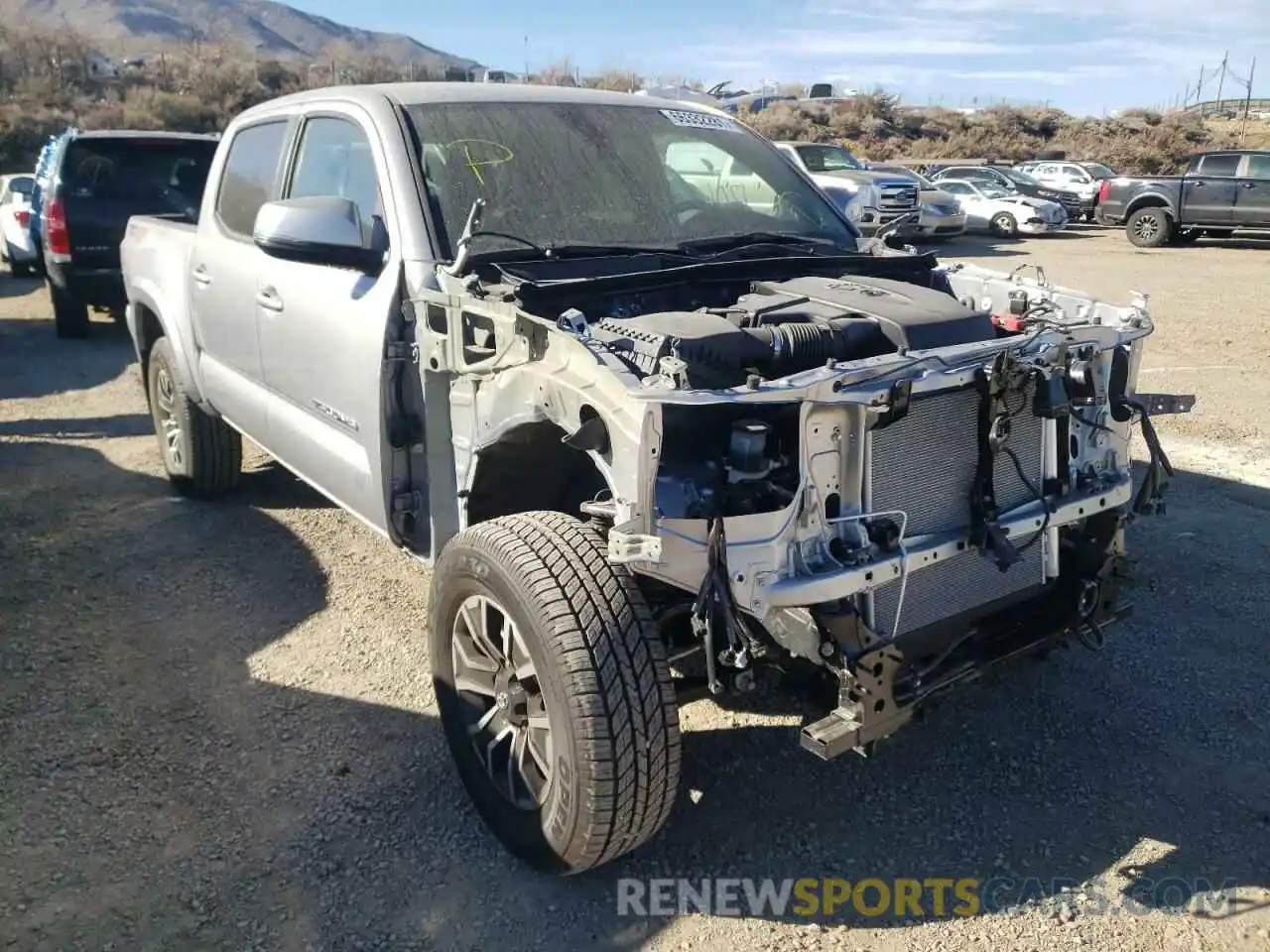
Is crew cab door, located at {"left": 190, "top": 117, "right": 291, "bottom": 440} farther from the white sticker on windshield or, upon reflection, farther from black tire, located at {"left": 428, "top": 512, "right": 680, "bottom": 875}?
black tire, located at {"left": 428, "top": 512, "right": 680, "bottom": 875}

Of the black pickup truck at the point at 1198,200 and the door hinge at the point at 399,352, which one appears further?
the black pickup truck at the point at 1198,200

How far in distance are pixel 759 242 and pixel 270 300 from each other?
1.92 m

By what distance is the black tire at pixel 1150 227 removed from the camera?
2033 centimetres

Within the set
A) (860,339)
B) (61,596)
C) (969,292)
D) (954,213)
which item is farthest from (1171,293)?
(61,596)

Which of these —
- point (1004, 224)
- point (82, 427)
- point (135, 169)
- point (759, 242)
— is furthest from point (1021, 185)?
point (759, 242)

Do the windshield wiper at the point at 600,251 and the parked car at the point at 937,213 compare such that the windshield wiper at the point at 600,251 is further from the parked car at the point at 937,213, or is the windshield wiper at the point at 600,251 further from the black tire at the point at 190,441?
the parked car at the point at 937,213

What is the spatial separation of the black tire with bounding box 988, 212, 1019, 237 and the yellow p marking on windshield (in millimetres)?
21674

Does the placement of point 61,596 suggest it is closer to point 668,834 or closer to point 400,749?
point 400,749

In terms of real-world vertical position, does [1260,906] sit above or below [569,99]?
below

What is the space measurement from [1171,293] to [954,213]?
7.42 meters

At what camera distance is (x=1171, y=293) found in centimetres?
1366

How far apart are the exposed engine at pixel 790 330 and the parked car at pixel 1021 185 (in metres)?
23.0

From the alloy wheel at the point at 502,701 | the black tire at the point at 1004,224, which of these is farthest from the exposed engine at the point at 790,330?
the black tire at the point at 1004,224

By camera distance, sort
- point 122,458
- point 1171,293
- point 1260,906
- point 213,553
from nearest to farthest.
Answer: point 1260,906 < point 213,553 < point 122,458 < point 1171,293
